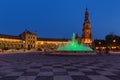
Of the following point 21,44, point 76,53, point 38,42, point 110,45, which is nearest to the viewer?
point 76,53

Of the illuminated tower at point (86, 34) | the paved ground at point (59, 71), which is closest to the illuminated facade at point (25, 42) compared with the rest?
the illuminated tower at point (86, 34)

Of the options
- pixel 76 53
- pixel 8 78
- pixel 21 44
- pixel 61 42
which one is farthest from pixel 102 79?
pixel 61 42

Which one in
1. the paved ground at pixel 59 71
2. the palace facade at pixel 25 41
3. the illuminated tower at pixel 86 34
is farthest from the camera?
the palace facade at pixel 25 41

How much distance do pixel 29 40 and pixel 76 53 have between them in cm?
11127

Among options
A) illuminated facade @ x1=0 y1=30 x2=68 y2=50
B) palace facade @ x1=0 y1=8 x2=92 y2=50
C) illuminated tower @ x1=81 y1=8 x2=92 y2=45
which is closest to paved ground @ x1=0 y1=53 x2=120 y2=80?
illuminated tower @ x1=81 y1=8 x2=92 y2=45

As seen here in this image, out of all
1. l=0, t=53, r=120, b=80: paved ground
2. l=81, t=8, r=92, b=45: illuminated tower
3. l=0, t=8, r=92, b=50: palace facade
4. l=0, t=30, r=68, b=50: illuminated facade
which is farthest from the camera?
l=0, t=30, r=68, b=50: illuminated facade

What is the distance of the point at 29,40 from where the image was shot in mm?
142000

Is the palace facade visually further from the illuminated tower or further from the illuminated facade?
the illuminated tower

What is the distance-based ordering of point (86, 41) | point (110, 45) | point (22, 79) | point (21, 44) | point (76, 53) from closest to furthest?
point (22, 79) → point (76, 53) → point (86, 41) → point (110, 45) → point (21, 44)

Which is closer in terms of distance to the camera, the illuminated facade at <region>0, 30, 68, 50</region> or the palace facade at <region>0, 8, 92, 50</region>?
the palace facade at <region>0, 8, 92, 50</region>

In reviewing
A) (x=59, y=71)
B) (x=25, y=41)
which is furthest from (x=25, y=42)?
(x=59, y=71)

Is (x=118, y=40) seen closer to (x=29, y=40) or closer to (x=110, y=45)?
(x=110, y=45)

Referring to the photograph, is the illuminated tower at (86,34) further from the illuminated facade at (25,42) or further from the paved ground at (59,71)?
the paved ground at (59,71)

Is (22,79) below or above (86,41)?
below
